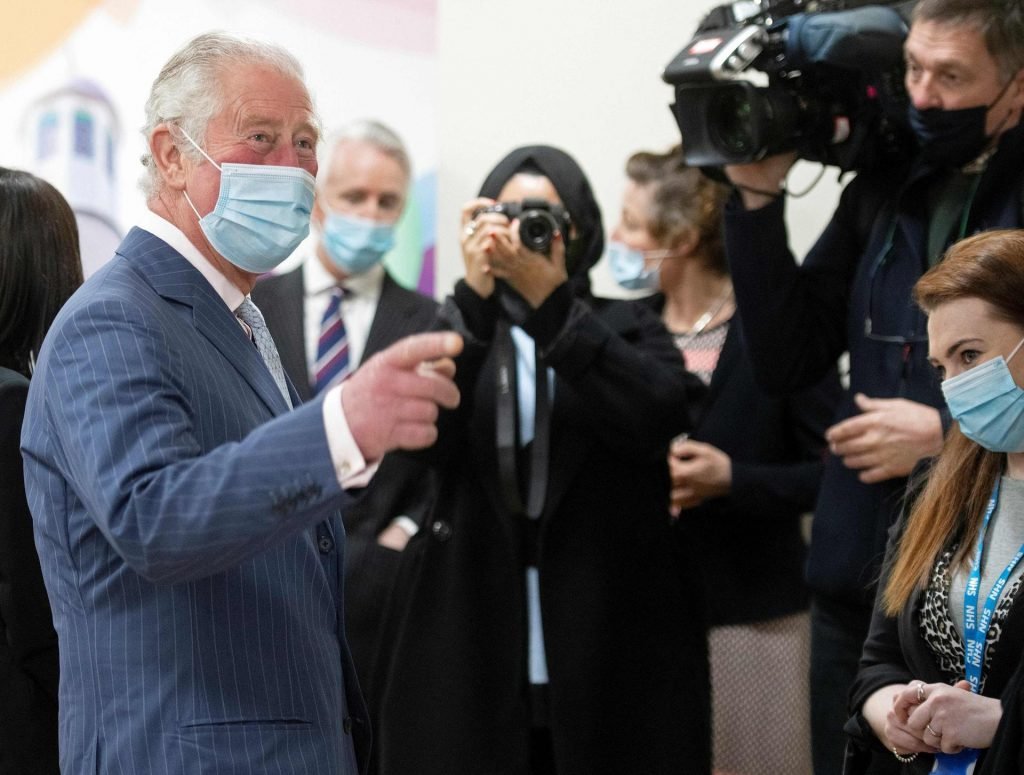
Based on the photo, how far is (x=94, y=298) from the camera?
1509 mm

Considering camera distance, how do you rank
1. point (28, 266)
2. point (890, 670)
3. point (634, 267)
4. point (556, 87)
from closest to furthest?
point (890, 670), point (28, 266), point (634, 267), point (556, 87)

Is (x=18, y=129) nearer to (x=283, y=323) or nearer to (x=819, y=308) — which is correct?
(x=283, y=323)

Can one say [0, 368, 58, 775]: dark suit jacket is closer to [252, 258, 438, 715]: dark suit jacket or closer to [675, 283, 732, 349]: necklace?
[252, 258, 438, 715]: dark suit jacket

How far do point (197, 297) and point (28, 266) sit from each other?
0.68 meters

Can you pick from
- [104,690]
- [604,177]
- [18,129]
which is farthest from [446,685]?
[18,129]

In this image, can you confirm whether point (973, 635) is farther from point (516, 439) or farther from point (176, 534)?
point (176, 534)

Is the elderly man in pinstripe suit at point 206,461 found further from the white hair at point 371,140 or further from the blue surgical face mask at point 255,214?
the white hair at point 371,140

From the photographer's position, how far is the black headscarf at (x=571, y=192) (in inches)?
111

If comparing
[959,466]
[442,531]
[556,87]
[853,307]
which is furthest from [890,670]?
[556,87]

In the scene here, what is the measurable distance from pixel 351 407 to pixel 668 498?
1404 millimetres

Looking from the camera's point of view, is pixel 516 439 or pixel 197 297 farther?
pixel 516 439

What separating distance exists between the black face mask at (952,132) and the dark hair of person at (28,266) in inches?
56.1

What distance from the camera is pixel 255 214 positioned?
1663 mm

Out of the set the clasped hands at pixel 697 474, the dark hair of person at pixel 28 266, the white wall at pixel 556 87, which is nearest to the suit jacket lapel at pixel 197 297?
the dark hair of person at pixel 28 266
